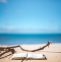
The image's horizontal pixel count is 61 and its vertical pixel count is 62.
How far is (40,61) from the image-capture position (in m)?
2.98

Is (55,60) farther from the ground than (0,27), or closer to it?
closer to it

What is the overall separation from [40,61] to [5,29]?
1.65 metres

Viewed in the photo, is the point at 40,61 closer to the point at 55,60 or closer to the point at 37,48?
the point at 55,60

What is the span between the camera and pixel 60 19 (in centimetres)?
445

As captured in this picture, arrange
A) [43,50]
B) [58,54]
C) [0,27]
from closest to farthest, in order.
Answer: [58,54] → [43,50] → [0,27]

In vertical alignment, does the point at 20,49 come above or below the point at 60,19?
below

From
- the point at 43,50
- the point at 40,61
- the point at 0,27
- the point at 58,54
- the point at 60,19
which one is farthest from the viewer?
the point at 60,19

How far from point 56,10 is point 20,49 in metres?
1.59

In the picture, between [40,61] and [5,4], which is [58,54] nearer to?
[40,61]

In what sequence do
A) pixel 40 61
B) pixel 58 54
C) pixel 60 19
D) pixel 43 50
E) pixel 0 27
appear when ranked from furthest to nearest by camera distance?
pixel 60 19, pixel 0 27, pixel 43 50, pixel 58 54, pixel 40 61

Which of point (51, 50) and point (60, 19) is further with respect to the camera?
point (60, 19)

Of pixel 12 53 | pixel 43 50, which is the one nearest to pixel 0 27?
pixel 12 53

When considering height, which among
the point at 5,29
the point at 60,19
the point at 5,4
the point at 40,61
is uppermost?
the point at 5,4

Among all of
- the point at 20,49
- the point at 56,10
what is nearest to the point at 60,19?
the point at 56,10
